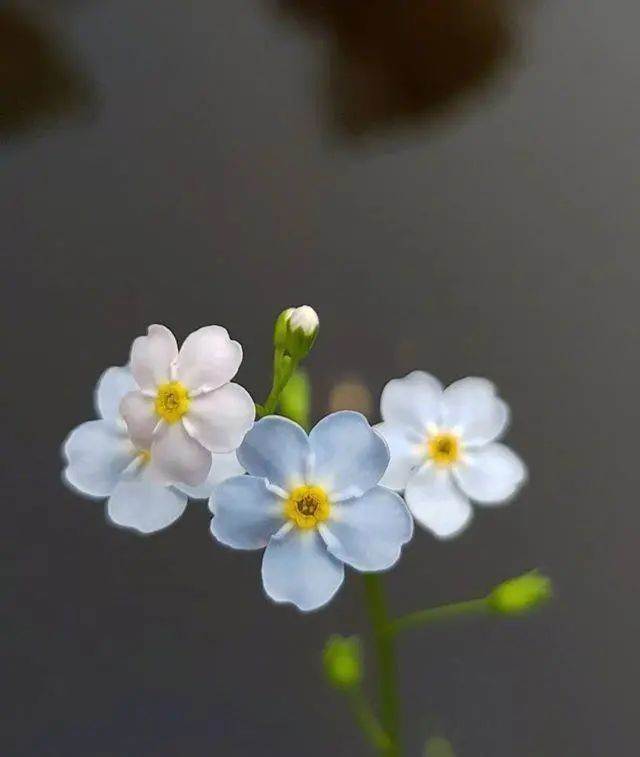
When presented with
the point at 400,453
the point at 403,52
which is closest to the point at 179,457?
the point at 400,453

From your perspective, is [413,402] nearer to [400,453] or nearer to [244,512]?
[400,453]

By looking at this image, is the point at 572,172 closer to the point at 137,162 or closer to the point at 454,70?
the point at 454,70

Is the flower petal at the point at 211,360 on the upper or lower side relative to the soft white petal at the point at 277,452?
upper

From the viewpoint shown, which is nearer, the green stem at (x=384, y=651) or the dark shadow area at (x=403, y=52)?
the green stem at (x=384, y=651)

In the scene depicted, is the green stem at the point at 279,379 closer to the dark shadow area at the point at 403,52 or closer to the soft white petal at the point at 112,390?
the soft white petal at the point at 112,390

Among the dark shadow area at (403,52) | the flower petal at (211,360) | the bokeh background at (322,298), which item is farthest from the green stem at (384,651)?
the dark shadow area at (403,52)

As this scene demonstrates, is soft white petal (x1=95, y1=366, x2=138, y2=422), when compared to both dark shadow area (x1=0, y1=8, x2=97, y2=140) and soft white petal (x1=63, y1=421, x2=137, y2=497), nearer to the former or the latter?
soft white petal (x1=63, y1=421, x2=137, y2=497)

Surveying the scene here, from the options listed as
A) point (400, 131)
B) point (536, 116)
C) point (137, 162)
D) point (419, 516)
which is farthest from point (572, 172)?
point (419, 516)

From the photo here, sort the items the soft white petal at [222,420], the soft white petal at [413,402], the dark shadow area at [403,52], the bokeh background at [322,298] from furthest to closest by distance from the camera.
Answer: the dark shadow area at [403,52] → the bokeh background at [322,298] → the soft white petal at [413,402] → the soft white petal at [222,420]

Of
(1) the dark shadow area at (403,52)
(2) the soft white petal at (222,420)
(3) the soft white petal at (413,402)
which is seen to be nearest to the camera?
(2) the soft white petal at (222,420)
